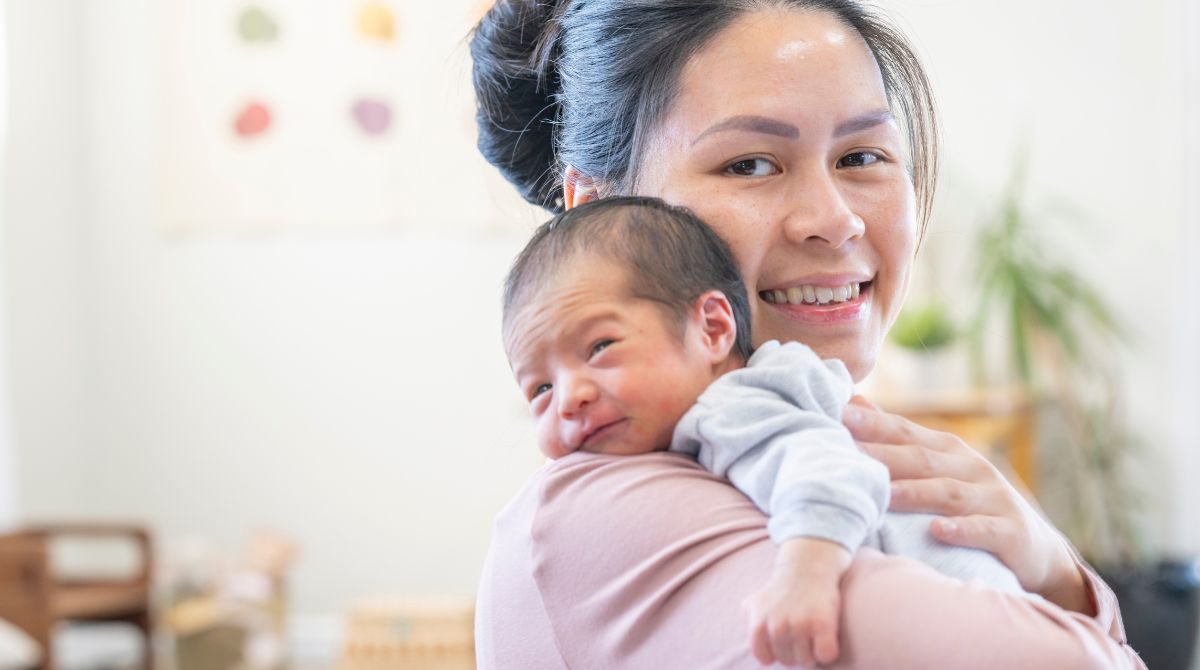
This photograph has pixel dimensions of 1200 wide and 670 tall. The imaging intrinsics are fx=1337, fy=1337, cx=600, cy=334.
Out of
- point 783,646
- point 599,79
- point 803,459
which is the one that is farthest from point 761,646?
point 599,79

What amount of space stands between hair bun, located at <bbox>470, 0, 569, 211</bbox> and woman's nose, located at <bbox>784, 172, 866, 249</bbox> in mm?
378

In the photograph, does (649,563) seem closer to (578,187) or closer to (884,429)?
(884,429)

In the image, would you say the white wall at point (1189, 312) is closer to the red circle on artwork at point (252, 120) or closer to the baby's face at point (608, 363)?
the red circle on artwork at point (252, 120)

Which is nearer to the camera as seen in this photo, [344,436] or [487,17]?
[487,17]

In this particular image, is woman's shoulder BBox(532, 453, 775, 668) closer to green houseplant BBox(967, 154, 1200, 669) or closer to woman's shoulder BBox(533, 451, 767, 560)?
woman's shoulder BBox(533, 451, 767, 560)

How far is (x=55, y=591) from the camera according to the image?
13.0ft

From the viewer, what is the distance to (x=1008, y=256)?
4.22 meters

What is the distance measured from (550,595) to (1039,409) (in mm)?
3908

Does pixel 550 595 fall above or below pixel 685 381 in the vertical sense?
below

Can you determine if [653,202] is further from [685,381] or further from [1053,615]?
[1053,615]

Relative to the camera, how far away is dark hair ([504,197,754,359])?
1.00 meters

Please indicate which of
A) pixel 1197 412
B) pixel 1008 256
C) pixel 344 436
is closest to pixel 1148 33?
pixel 1008 256

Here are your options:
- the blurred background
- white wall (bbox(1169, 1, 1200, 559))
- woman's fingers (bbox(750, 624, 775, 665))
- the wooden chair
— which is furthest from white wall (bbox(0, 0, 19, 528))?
woman's fingers (bbox(750, 624, 775, 665))

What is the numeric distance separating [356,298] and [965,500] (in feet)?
13.3
